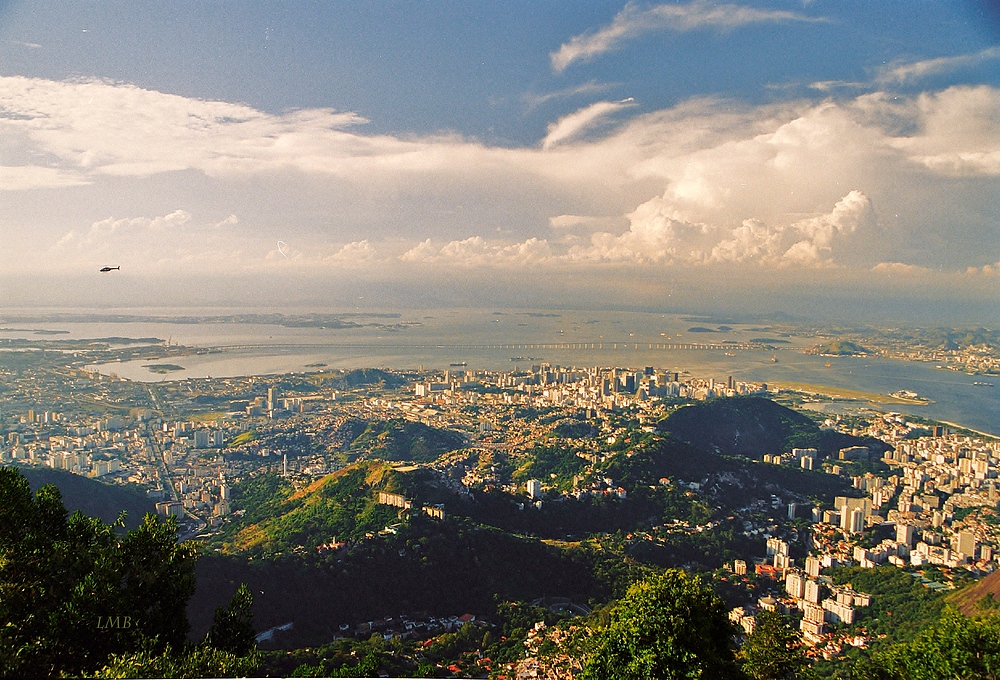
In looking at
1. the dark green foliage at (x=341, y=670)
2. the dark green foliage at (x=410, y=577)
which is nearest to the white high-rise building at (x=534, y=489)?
the dark green foliage at (x=410, y=577)

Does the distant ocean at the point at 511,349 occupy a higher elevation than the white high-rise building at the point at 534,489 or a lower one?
higher

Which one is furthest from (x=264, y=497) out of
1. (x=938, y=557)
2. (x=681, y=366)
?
(x=681, y=366)

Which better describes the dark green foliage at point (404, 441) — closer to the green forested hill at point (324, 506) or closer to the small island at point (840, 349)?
the green forested hill at point (324, 506)

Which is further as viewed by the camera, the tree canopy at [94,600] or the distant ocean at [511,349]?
the distant ocean at [511,349]

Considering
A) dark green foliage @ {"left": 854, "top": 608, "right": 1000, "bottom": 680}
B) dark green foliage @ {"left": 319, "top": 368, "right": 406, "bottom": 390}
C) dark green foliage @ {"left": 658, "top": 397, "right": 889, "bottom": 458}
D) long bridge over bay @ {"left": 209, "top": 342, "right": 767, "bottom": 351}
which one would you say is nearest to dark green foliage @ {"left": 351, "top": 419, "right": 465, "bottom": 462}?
dark green foliage @ {"left": 319, "top": 368, "right": 406, "bottom": 390}

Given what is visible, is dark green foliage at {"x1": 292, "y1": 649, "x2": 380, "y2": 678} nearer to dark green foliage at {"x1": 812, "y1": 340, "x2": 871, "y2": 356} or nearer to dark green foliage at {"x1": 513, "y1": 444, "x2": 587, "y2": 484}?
dark green foliage at {"x1": 513, "y1": 444, "x2": 587, "y2": 484}

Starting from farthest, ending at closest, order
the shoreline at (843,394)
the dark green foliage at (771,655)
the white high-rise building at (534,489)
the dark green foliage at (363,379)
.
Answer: the dark green foliage at (363,379), the shoreline at (843,394), the white high-rise building at (534,489), the dark green foliage at (771,655)

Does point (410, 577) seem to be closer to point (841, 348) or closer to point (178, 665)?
point (178, 665)
